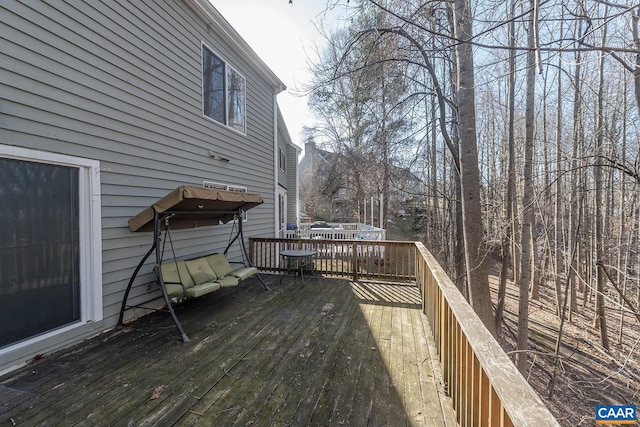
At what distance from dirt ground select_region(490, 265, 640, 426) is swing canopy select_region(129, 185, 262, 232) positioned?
5092mm

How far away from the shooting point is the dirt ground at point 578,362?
526 cm

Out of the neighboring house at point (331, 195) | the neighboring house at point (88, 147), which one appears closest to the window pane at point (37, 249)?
the neighboring house at point (88, 147)

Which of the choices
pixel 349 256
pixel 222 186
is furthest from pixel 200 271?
pixel 349 256

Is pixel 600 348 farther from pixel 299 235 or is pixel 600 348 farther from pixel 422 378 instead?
pixel 299 235

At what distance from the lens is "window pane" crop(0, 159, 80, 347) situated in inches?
102

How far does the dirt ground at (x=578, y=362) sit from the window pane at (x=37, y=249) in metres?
6.16

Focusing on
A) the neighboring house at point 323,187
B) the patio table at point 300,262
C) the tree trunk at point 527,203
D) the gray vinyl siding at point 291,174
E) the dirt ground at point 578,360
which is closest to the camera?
the tree trunk at point 527,203

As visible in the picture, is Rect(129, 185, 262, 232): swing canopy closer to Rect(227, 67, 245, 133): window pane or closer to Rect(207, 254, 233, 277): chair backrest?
Rect(207, 254, 233, 277): chair backrest

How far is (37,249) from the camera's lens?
2.80 metres

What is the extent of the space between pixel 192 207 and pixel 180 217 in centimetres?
47

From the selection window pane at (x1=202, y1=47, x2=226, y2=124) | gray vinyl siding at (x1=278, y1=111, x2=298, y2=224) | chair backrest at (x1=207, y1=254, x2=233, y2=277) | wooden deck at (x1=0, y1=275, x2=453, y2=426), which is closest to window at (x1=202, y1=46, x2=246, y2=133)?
window pane at (x1=202, y1=47, x2=226, y2=124)

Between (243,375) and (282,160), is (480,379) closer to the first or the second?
(243,375)

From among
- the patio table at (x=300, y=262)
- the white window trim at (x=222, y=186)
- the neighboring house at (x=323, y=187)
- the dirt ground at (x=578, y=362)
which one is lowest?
the dirt ground at (x=578, y=362)

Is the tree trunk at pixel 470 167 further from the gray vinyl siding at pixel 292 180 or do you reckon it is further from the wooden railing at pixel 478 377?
the gray vinyl siding at pixel 292 180
